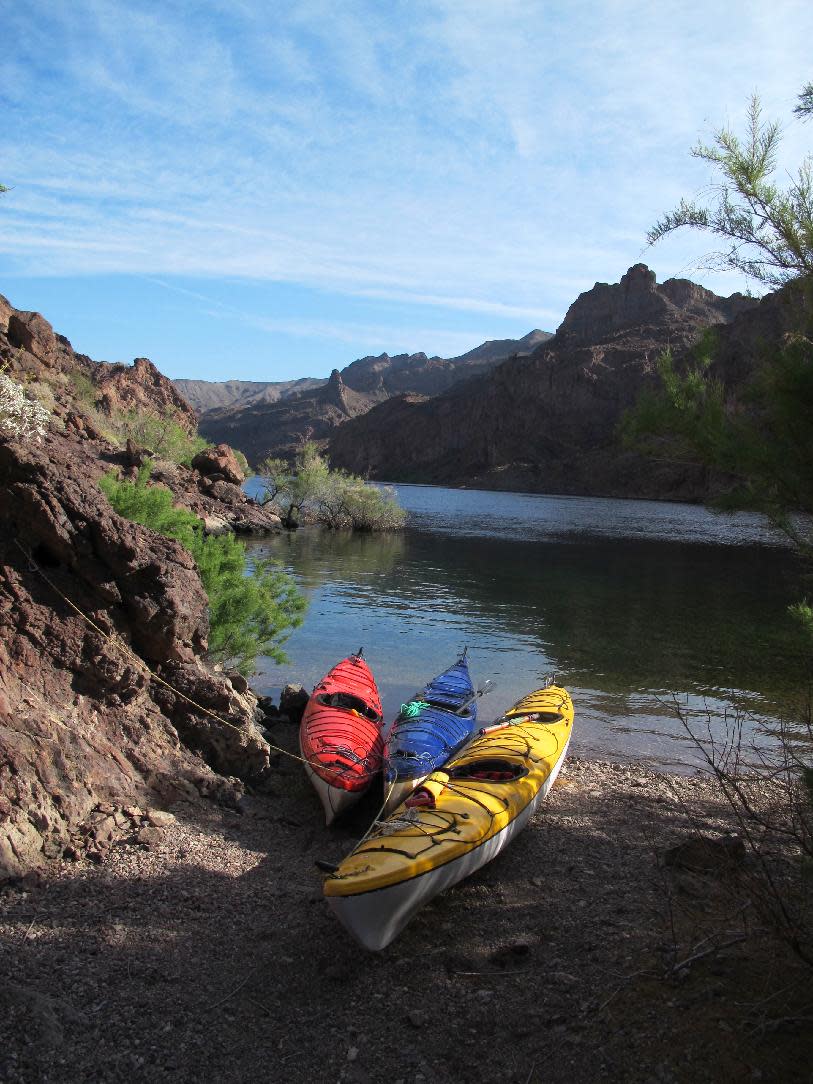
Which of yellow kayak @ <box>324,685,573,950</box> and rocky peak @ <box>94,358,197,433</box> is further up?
rocky peak @ <box>94,358,197,433</box>

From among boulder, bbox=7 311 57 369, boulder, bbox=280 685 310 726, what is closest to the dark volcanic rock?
boulder, bbox=280 685 310 726

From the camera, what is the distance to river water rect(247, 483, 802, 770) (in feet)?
42.1

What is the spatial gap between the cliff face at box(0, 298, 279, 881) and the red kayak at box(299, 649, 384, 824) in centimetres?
67

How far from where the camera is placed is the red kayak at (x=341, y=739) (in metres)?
7.66

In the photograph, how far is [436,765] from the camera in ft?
27.8

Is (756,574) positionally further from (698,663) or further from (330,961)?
(330,961)

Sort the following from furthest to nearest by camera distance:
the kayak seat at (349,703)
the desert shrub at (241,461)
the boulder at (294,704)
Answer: the desert shrub at (241,461), the boulder at (294,704), the kayak seat at (349,703)

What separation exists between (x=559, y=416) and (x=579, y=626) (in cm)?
11958

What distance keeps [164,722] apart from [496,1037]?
4.30 metres

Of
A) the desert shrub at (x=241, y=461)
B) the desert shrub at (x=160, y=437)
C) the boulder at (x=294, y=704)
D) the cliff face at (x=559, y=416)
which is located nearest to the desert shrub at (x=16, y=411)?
the boulder at (x=294, y=704)

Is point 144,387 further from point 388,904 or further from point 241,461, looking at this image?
point 388,904

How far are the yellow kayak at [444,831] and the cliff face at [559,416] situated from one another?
9143 centimetres

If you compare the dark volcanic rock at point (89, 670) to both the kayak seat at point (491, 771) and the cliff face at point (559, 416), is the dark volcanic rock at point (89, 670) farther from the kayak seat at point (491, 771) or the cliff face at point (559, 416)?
the cliff face at point (559, 416)

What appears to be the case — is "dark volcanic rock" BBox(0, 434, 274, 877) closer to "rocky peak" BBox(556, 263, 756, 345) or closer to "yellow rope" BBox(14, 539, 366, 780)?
"yellow rope" BBox(14, 539, 366, 780)
